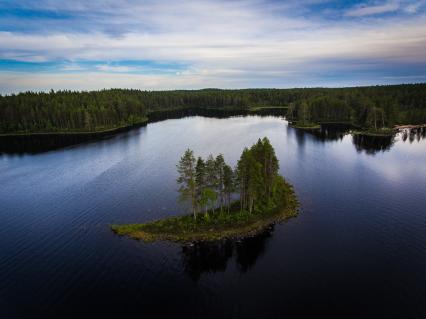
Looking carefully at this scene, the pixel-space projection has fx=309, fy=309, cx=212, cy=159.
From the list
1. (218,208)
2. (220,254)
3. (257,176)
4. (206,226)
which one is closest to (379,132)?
(257,176)

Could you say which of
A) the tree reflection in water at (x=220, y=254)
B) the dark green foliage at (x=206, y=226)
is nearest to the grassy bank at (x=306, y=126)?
the dark green foliage at (x=206, y=226)

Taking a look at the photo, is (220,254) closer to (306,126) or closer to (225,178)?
(225,178)

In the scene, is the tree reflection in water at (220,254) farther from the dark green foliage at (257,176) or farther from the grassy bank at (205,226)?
the dark green foliage at (257,176)

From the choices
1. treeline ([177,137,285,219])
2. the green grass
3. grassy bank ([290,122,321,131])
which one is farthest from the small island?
grassy bank ([290,122,321,131])

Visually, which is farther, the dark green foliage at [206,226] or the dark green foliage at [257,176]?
the dark green foliage at [257,176]

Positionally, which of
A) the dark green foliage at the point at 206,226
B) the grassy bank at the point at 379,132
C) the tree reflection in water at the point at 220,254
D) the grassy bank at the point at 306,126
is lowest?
the tree reflection in water at the point at 220,254

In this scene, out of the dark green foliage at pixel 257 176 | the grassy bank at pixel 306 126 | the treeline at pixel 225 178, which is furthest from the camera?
the grassy bank at pixel 306 126

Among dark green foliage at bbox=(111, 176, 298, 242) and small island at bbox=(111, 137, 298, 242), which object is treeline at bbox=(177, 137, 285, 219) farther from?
dark green foliage at bbox=(111, 176, 298, 242)

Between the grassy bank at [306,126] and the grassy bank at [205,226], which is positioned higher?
the grassy bank at [306,126]
